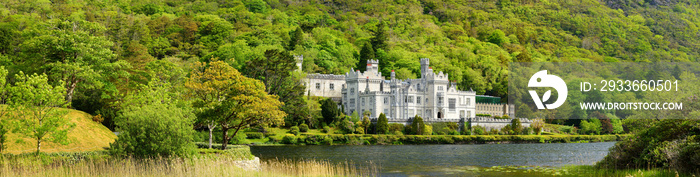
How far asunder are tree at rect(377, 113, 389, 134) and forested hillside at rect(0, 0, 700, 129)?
16.3m

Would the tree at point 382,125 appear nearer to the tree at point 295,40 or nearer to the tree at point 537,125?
the tree at point 537,125

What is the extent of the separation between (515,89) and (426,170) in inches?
2863

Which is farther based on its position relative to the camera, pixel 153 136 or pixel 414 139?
pixel 414 139

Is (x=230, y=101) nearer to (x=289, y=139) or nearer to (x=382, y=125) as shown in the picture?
(x=289, y=139)

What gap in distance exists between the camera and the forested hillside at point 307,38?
50500 mm

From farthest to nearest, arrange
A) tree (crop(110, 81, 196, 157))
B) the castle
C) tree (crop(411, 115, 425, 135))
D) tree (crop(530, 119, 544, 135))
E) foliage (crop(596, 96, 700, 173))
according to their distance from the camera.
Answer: the castle
tree (crop(530, 119, 544, 135))
tree (crop(411, 115, 425, 135))
tree (crop(110, 81, 196, 157))
foliage (crop(596, 96, 700, 173))

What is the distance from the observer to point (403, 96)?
84.2m

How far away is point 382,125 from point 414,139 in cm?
432

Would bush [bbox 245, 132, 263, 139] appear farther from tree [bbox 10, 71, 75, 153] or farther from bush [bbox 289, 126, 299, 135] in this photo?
tree [bbox 10, 71, 75, 153]

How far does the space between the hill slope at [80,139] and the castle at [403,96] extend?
39526 mm

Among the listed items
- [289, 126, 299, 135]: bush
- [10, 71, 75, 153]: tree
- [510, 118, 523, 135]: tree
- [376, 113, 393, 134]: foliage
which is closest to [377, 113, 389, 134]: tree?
[376, 113, 393, 134]: foliage

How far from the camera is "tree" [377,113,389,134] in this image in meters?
73.6

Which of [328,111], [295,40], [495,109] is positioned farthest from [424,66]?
[295,40]

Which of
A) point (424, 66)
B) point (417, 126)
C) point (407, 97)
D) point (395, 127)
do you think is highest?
point (424, 66)
